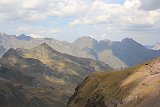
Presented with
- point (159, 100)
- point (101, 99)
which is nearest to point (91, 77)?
point (101, 99)

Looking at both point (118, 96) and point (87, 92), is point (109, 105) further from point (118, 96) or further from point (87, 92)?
point (87, 92)

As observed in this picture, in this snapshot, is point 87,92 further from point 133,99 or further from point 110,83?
point 133,99

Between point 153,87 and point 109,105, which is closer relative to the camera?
point 153,87

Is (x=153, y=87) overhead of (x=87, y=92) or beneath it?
overhead

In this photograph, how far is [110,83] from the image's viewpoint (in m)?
104

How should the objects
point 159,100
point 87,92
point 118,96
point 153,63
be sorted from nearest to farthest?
point 159,100 < point 118,96 < point 153,63 < point 87,92

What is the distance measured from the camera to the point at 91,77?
409 feet

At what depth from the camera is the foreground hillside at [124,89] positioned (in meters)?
76.6

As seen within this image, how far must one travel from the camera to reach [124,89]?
288 ft

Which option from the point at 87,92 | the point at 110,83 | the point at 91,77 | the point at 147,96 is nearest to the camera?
the point at 147,96

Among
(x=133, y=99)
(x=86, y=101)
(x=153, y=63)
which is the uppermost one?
(x=153, y=63)

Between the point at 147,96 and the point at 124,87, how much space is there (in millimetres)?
13906

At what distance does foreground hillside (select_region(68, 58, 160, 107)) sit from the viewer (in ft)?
251

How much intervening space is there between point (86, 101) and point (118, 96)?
76.3 feet
